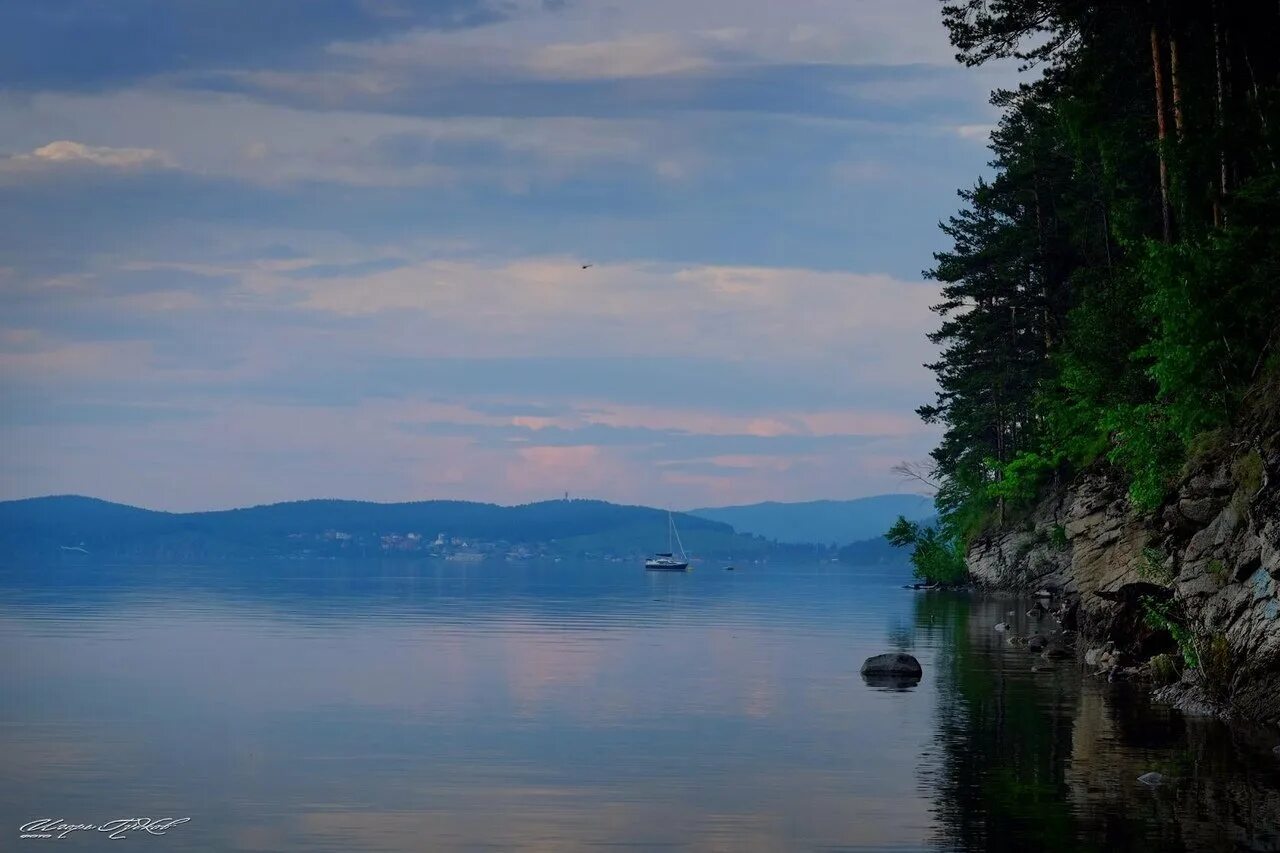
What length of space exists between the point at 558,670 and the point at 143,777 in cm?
2432

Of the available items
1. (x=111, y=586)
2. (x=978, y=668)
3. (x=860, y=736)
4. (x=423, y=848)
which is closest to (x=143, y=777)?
(x=423, y=848)

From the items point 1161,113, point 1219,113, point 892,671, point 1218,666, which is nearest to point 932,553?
point 892,671

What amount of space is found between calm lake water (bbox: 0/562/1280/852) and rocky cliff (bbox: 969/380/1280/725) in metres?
1.64

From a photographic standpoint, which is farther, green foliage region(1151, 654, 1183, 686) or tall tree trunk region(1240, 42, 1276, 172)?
green foliage region(1151, 654, 1183, 686)

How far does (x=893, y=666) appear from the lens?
1863 inches

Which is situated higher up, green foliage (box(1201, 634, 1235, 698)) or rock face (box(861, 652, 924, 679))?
green foliage (box(1201, 634, 1235, 698))

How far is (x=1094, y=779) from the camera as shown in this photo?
27.3m

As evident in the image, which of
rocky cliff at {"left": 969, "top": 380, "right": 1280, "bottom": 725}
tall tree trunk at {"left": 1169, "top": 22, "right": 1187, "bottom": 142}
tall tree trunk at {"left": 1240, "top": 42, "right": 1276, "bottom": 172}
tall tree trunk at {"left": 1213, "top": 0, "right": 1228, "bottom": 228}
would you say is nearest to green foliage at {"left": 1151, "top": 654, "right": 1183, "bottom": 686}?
rocky cliff at {"left": 969, "top": 380, "right": 1280, "bottom": 725}

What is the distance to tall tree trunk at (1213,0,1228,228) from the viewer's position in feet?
141

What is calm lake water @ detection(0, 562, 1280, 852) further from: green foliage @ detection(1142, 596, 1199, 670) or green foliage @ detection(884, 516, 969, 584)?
green foliage @ detection(884, 516, 969, 584)

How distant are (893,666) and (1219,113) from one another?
19915mm

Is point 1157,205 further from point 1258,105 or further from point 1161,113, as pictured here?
point 1258,105

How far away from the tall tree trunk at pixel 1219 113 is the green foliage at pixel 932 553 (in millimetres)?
78898

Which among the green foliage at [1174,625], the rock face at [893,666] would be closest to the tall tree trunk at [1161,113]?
the green foliage at [1174,625]
